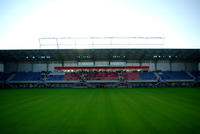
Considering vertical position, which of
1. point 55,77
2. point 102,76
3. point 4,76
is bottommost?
point 55,77

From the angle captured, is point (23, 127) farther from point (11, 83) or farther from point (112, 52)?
point (11, 83)

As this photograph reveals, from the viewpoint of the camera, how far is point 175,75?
3819cm

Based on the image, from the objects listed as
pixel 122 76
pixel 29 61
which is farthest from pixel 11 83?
pixel 122 76

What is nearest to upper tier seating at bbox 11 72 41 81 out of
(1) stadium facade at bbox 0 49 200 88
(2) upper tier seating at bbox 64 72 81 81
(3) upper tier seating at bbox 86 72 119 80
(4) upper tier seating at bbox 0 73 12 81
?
(1) stadium facade at bbox 0 49 200 88

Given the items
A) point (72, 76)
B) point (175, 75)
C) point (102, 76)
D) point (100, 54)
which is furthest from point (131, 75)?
point (72, 76)

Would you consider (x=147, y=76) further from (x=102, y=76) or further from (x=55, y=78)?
(x=55, y=78)

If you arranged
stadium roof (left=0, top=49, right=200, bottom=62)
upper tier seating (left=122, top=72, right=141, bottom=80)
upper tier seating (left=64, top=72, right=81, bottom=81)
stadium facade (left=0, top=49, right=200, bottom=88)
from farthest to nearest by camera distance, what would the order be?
upper tier seating (left=122, top=72, right=141, bottom=80) → upper tier seating (left=64, top=72, right=81, bottom=81) → stadium facade (left=0, top=49, right=200, bottom=88) → stadium roof (left=0, top=49, right=200, bottom=62)

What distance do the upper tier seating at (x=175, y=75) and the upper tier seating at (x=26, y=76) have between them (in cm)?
4410

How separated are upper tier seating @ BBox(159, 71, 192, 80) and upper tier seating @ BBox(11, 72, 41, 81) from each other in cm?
4410

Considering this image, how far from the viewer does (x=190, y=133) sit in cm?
565

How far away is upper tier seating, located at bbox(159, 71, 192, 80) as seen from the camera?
36.6 m

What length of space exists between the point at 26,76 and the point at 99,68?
26.1m

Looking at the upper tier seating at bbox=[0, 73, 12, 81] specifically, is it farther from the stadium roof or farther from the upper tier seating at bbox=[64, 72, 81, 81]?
the upper tier seating at bbox=[64, 72, 81, 81]

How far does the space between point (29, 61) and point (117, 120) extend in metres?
44.6
